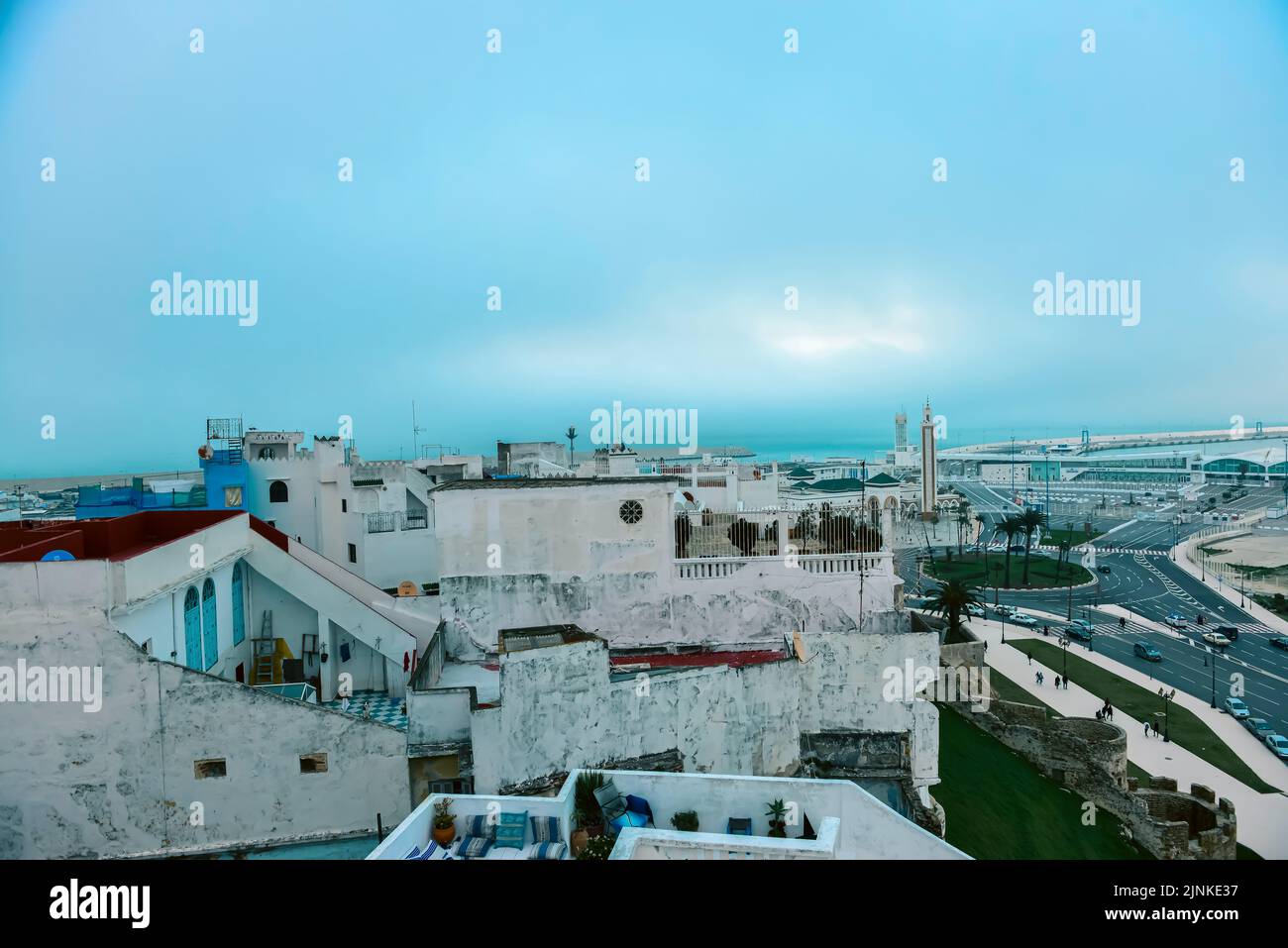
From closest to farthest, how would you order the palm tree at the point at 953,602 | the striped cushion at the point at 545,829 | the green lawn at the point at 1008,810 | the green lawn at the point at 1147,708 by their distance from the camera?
1. the striped cushion at the point at 545,829
2. the green lawn at the point at 1008,810
3. the green lawn at the point at 1147,708
4. the palm tree at the point at 953,602

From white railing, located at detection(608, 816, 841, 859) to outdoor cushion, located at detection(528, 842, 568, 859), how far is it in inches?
44.2

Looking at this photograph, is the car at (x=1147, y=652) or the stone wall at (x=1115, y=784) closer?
the stone wall at (x=1115, y=784)

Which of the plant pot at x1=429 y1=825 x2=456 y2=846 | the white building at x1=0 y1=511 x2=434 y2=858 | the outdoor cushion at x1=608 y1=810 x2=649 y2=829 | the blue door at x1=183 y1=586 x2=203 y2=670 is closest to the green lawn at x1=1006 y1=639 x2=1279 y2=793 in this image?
the outdoor cushion at x1=608 y1=810 x2=649 y2=829

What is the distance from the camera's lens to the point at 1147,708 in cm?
2775

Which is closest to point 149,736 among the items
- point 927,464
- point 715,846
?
point 715,846

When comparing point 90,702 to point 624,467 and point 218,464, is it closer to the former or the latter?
point 218,464

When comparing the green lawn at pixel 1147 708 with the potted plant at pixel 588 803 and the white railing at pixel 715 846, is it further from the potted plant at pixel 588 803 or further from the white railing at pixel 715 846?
the potted plant at pixel 588 803

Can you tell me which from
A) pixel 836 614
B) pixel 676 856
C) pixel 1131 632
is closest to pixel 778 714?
pixel 836 614

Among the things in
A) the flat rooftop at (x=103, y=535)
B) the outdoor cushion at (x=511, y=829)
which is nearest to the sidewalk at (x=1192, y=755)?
the outdoor cushion at (x=511, y=829)

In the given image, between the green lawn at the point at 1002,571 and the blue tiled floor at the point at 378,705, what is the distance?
43396 millimetres

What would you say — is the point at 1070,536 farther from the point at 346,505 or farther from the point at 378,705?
the point at 378,705

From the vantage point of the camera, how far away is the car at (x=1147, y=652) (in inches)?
1324

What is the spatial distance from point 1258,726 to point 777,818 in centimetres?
2750
